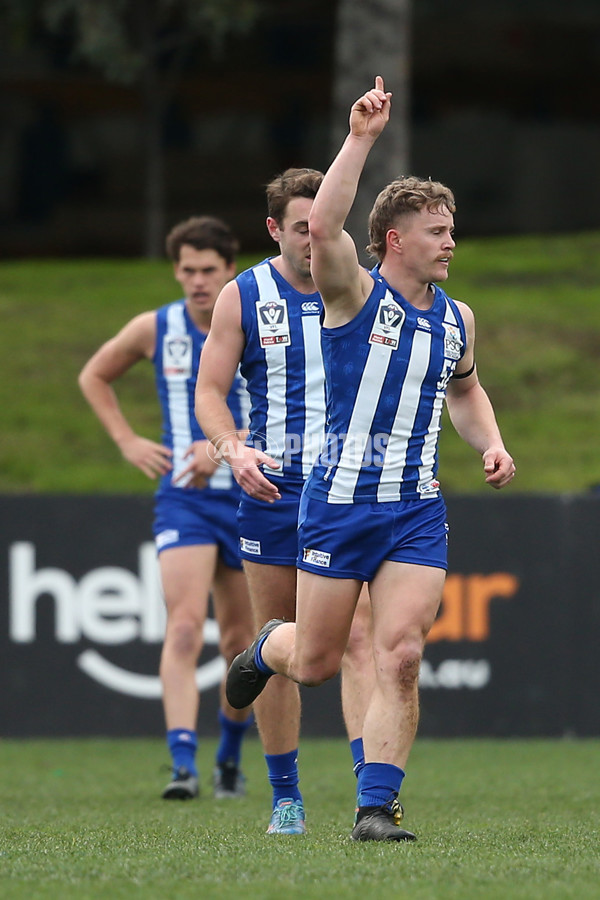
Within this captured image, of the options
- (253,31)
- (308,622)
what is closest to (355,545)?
(308,622)

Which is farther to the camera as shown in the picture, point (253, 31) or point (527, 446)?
point (253, 31)

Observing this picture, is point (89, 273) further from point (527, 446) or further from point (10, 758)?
point (10, 758)

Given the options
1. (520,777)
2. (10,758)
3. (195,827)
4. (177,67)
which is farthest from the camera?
(177,67)

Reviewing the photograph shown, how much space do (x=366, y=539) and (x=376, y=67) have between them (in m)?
9.64

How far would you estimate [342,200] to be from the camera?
4352 mm

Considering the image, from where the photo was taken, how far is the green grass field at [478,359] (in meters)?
11.6

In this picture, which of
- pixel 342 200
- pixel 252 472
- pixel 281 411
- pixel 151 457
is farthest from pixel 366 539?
pixel 151 457

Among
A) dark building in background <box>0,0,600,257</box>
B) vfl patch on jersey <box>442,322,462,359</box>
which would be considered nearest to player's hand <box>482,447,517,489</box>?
vfl patch on jersey <box>442,322,462,359</box>

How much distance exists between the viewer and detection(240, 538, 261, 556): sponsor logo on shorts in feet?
17.1

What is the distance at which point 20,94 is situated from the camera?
2445 cm

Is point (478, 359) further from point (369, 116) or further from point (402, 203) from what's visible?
point (369, 116)

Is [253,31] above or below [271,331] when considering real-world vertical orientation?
above

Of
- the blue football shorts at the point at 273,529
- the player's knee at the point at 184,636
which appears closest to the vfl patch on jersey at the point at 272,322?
the blue football shorts at the point at 273,529

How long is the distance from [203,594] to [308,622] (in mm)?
2060
